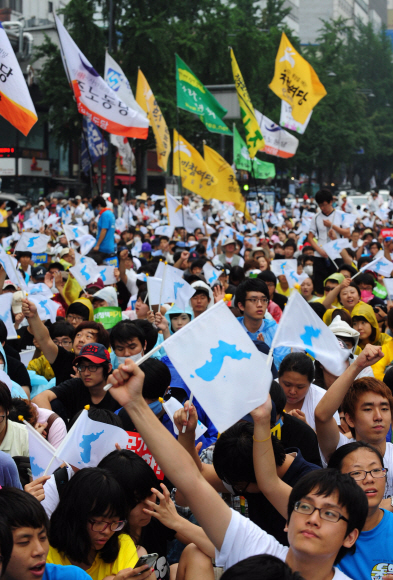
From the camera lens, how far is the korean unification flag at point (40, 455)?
346cm

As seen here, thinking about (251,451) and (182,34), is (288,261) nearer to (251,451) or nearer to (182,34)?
(251,451)

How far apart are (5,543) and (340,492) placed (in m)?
1.15

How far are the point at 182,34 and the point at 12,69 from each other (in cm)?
2587

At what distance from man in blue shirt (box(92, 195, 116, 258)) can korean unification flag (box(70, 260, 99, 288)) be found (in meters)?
2.70

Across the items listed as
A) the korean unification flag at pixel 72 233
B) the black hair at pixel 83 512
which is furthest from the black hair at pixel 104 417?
the korean unification flag at pixel 72 233

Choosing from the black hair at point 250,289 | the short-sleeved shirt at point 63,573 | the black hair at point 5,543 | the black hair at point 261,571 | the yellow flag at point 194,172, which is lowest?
the short-sleeved shirt at point 63,573

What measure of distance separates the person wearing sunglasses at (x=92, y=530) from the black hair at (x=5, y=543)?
1.62 ft

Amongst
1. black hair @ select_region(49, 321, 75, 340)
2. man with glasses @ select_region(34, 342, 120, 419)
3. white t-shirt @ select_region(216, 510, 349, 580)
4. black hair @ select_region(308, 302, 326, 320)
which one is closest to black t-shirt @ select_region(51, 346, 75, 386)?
black hair @ select_region(49, 321, 75, 340)

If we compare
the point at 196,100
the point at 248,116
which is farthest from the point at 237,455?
the point at 196,100

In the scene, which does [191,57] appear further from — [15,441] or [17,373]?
[15,441]

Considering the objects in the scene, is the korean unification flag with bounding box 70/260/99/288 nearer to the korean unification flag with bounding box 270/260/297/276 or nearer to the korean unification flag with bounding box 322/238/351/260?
the korean unification flag with bounding box 270/260/297/276

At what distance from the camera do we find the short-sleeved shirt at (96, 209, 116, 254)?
11.5 metres

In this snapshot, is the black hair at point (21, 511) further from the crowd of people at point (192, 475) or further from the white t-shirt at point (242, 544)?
the white t-shirt at point (242, 544)

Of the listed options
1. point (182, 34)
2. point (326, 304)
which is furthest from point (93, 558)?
point (182, 34)
